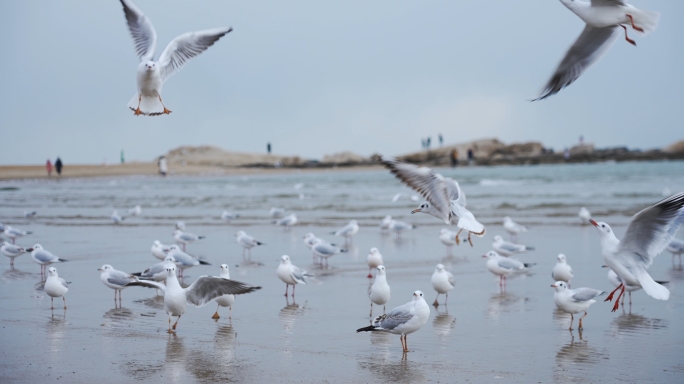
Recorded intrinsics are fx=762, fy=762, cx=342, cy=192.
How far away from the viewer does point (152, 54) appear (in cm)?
771

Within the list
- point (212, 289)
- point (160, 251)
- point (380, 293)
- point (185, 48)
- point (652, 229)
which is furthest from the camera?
point (160, 251)

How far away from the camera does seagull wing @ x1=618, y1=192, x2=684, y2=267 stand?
6.06 m

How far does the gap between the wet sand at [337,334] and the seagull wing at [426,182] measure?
1.24 meters

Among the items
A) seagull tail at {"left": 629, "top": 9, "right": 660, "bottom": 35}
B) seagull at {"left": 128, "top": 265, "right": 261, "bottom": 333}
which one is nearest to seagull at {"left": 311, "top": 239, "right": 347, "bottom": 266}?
seagull at {"left": 128, "top": 265, "right": 261, "bottom": 333}

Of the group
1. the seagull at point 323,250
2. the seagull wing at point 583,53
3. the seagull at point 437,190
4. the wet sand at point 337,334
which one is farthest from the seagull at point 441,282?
the seagull wing at point 583,53

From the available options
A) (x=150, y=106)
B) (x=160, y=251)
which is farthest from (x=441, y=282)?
(x=160, y=251)

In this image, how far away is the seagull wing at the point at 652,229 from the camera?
606 cm

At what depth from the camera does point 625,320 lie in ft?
26.1

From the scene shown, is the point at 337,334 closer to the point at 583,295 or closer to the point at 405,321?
the point at 405,321

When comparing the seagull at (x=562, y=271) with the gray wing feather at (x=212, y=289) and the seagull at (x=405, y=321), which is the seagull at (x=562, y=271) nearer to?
the seagull at (x=405, y=321)

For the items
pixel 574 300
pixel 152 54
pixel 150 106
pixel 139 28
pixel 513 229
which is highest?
pixel 139 28

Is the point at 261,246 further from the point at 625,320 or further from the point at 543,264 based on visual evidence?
the point at 625,320

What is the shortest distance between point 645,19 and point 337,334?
4120 millimetres

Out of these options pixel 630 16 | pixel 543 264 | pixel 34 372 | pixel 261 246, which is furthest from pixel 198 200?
pixel 630 16
